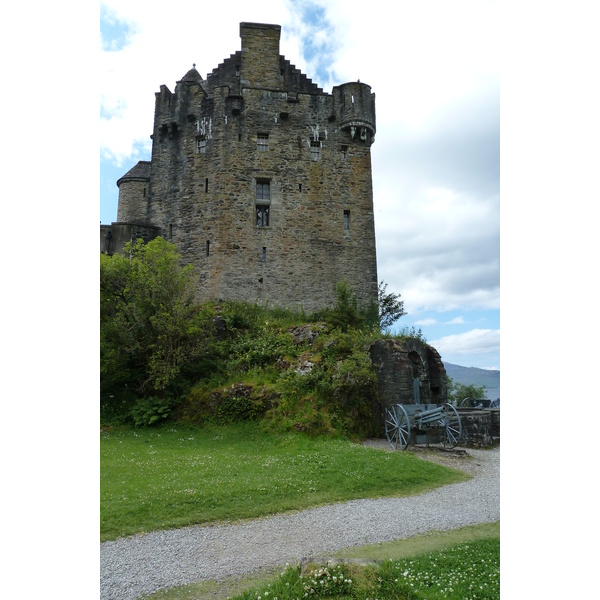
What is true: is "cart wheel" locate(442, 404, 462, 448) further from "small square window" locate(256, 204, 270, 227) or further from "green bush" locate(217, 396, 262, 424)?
"small square window" locate(256, 204, 270, 227)

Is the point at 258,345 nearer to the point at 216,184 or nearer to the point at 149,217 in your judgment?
the point at 216,184

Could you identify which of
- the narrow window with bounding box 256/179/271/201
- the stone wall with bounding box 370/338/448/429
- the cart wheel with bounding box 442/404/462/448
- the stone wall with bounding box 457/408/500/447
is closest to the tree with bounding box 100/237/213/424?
the stone wall with bounding box 370/338/448/429

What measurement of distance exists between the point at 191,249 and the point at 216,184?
11.4ft

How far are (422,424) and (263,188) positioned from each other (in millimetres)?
14917

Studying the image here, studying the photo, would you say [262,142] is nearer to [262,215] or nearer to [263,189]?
[263,189]

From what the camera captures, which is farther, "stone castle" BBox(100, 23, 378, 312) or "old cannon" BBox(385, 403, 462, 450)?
"stone castle" BBox(100, 23, 378, 312)

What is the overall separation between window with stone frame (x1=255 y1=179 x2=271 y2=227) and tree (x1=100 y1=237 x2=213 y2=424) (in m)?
6.77

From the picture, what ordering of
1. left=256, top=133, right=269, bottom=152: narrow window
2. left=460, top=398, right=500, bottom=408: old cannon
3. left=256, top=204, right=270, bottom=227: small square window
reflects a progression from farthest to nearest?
left=256, top=133, right=269, bottom=152: narrow window < left=256, top=204, right=270, bottom=227: small square window < left=460, top=398, right=500, bottom=408: old cannon

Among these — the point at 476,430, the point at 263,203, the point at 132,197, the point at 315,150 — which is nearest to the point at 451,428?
the point at 476,430

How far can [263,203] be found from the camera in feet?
74.9

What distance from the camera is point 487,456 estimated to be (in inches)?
492

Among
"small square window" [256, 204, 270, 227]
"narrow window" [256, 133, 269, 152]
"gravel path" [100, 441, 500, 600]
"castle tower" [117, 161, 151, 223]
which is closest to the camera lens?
"gravel path" [100, 441, 500, 600]

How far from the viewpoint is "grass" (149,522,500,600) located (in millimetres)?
4258

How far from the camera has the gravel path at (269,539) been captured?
5043mm
